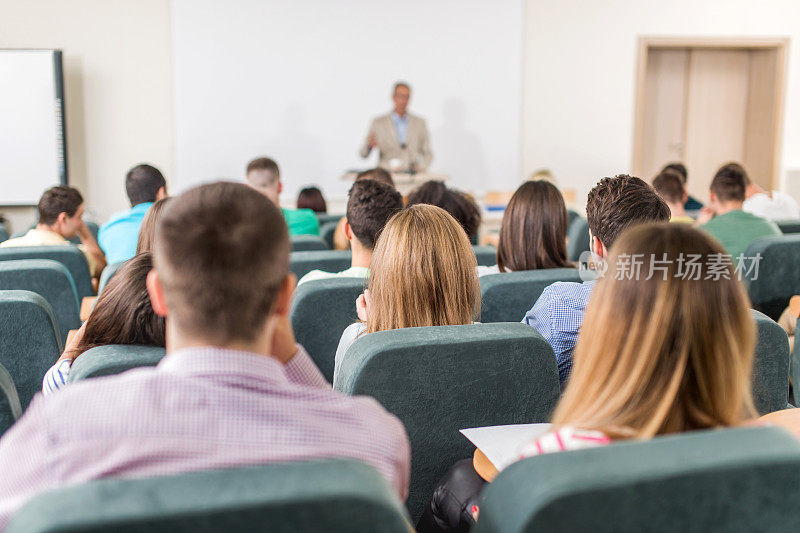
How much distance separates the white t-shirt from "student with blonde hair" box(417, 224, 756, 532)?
4780mm

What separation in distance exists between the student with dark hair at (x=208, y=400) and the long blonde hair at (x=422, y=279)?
2.88ft

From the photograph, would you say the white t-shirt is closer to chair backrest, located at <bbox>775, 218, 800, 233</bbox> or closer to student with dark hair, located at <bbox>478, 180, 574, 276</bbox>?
Answer: chair backrest, located at <bbox>775, 218, 800, 233</bbox>

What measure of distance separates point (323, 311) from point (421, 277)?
61 cm

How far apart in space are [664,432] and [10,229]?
729cm

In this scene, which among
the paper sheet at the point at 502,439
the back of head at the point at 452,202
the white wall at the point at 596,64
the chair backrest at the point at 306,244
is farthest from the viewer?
the white wall at the point at 596,64

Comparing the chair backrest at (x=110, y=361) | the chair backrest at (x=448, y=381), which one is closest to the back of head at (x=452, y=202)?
the chair backrest at (x=448, y=381)

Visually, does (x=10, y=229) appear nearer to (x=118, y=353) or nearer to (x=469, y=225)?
(x=469, y=225)

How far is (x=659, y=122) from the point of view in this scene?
8477 millimetres

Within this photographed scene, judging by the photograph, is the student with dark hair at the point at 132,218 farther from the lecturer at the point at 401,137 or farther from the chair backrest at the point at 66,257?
the lecturer at the point at 401,137

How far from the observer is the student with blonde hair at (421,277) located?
194cm

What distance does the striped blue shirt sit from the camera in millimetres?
2055

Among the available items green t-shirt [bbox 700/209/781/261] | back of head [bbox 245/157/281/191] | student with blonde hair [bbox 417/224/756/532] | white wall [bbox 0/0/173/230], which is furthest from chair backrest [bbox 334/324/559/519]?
white wall [bbox 0/0/173/230]

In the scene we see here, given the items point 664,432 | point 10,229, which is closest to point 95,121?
point 10,229

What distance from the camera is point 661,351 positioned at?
1.08 meters
